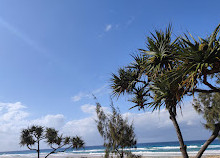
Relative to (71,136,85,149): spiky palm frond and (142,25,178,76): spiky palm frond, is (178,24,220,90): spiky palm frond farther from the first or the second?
(71,136,85,149): spiky palm frond

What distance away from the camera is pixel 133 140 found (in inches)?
492

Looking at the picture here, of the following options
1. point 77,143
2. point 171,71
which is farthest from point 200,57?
point 77,143

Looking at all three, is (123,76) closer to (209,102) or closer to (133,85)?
(133,85)

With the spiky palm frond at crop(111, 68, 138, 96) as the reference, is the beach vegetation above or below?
below

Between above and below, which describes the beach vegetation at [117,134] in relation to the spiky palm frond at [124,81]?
below

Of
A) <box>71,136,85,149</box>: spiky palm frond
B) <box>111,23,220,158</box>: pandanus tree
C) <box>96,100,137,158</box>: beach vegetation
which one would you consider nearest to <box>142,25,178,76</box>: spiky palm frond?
<box>111,23,220,158</box>: pandanus tree

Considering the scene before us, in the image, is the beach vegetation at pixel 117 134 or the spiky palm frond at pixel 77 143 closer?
the beach vegetation at pixel 117 134

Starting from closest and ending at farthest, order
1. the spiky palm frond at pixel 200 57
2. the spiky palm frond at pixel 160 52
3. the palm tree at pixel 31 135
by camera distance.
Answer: the spiky palm frond at pixel 200 57
the spiky palm frond at pixel 160 52
the palm tree at pixel 31 135

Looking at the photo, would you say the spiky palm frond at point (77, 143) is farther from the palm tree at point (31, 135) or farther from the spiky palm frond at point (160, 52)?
the spiky palm frond at point (160, 52)

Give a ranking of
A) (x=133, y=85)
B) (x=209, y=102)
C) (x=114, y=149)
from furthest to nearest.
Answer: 1. (x=209, y=102)
2. (x=114, y=149)
3. (x=133, y=85)

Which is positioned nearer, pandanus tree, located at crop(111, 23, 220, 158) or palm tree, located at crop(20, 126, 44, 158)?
pandanus tree, located at crop(111, 23, 220, 158)

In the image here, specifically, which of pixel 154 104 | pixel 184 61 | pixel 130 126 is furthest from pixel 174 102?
pixel 130 126

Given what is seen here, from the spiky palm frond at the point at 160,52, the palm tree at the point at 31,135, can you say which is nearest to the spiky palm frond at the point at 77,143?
the palm tree at the point at 31,135

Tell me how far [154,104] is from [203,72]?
2.67 m
